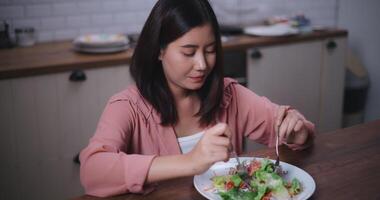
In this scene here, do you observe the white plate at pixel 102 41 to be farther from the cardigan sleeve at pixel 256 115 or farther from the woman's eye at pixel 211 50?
Result: the woman's eye at pixel 211 50

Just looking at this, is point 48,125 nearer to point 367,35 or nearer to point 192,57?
point 192,57

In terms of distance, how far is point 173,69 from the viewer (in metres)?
1.41

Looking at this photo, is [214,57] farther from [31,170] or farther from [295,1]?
[295,1]

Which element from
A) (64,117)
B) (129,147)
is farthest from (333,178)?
(64,117)

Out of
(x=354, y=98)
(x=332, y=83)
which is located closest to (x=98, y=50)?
(x=332, y=83)

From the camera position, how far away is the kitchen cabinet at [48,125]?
Answer: 7.06 feet

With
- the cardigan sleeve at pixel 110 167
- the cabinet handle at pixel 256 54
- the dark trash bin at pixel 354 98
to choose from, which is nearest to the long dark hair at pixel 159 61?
the cardigan sleeve at pixel 110 167

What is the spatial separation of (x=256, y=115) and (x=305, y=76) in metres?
1.52

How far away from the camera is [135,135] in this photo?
141 centimetres

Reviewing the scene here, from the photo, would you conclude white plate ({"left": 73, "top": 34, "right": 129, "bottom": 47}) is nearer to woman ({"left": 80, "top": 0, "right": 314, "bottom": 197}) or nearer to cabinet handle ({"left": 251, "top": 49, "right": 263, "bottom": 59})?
cabinet handle ({"left": 251, "top": 49, "right": 263, "bottom": 59})

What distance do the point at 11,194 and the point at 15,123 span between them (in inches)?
14.1

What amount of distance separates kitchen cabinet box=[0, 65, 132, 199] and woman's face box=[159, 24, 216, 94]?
3.07ft

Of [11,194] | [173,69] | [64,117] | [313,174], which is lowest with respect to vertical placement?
[11,194]

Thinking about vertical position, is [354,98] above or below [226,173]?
below
